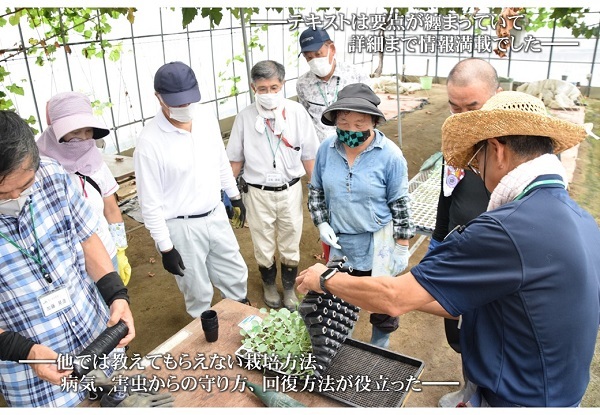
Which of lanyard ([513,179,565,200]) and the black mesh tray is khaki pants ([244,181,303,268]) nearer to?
the black mesh tray

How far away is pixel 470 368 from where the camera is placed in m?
1.55

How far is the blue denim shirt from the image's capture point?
2.77 meters

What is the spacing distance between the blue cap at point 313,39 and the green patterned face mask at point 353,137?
5.23ft

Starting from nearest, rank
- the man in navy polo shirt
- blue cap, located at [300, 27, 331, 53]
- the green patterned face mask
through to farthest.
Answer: the man in navy polo shirt < the green patterned face mask < blue cap, located at [300, 27, 331, 53]

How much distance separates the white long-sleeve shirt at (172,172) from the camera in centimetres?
283

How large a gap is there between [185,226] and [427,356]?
2.08m

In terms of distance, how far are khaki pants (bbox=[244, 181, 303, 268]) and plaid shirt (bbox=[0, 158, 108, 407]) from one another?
1.73 metres

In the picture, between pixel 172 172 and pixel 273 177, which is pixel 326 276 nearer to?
pixel 172 172

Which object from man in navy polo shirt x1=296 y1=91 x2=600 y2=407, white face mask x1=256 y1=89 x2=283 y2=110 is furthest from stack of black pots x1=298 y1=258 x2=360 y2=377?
white face mask x1=256 y1=89 x2=283 y2=110

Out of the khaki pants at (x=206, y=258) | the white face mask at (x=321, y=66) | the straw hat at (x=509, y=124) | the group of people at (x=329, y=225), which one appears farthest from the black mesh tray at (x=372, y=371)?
the white face mask at (x=321, y=66)

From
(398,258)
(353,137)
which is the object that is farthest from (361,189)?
(398,258)

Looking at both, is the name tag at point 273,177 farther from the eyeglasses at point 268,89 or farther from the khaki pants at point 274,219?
the eyeglasses at point 268,89

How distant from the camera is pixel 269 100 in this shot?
3.44 m

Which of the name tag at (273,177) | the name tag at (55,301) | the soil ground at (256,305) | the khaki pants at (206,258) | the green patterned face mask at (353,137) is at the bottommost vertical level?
the soil ground at (256,305)
